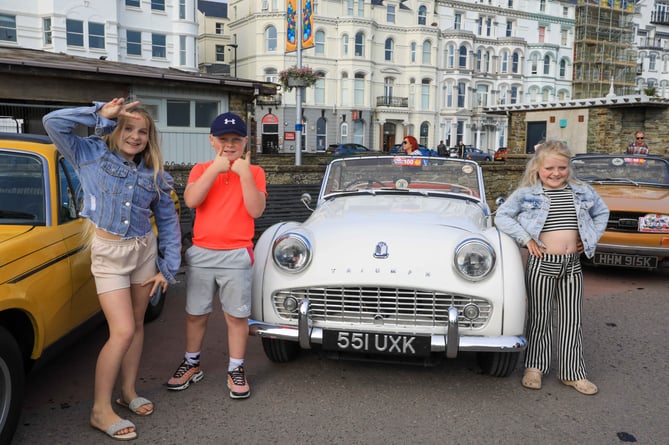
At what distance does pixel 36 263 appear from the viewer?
3145 mm

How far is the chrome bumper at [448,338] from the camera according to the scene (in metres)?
3.52

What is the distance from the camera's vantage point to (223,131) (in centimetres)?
346

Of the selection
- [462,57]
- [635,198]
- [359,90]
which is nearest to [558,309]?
[635,198]

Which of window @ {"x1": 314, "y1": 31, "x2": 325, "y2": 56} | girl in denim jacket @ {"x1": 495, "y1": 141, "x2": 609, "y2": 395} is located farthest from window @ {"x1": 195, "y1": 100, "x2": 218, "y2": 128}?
window @ {"x1": 314, "y1": 31, "x2": 325, "y2": 56}

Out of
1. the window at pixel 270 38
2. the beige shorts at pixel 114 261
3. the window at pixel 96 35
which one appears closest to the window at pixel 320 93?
the window at pixel 270 38

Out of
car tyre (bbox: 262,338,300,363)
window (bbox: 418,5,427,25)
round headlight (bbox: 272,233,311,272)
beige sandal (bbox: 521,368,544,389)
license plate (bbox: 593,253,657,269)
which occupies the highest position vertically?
window (bbox: 418,5,427,25)

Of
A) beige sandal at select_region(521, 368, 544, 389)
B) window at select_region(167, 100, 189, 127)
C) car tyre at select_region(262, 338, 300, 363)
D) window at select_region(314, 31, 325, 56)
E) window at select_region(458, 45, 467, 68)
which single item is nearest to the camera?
beige sandal at select_region(521, 368, 544, 389)

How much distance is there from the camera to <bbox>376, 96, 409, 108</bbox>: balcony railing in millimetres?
48750

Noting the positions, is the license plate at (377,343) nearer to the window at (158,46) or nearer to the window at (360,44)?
the window at (158,46)

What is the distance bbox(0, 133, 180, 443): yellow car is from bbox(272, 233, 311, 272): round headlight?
1200 millimetres

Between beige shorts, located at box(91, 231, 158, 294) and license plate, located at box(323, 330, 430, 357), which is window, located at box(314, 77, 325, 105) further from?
beige shorts, located at box(91, 231, 158, 294)

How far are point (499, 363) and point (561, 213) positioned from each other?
108 centimetres

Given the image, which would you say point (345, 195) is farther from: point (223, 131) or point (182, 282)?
point (182, 282)

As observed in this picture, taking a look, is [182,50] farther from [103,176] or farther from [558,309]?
[558,309]
